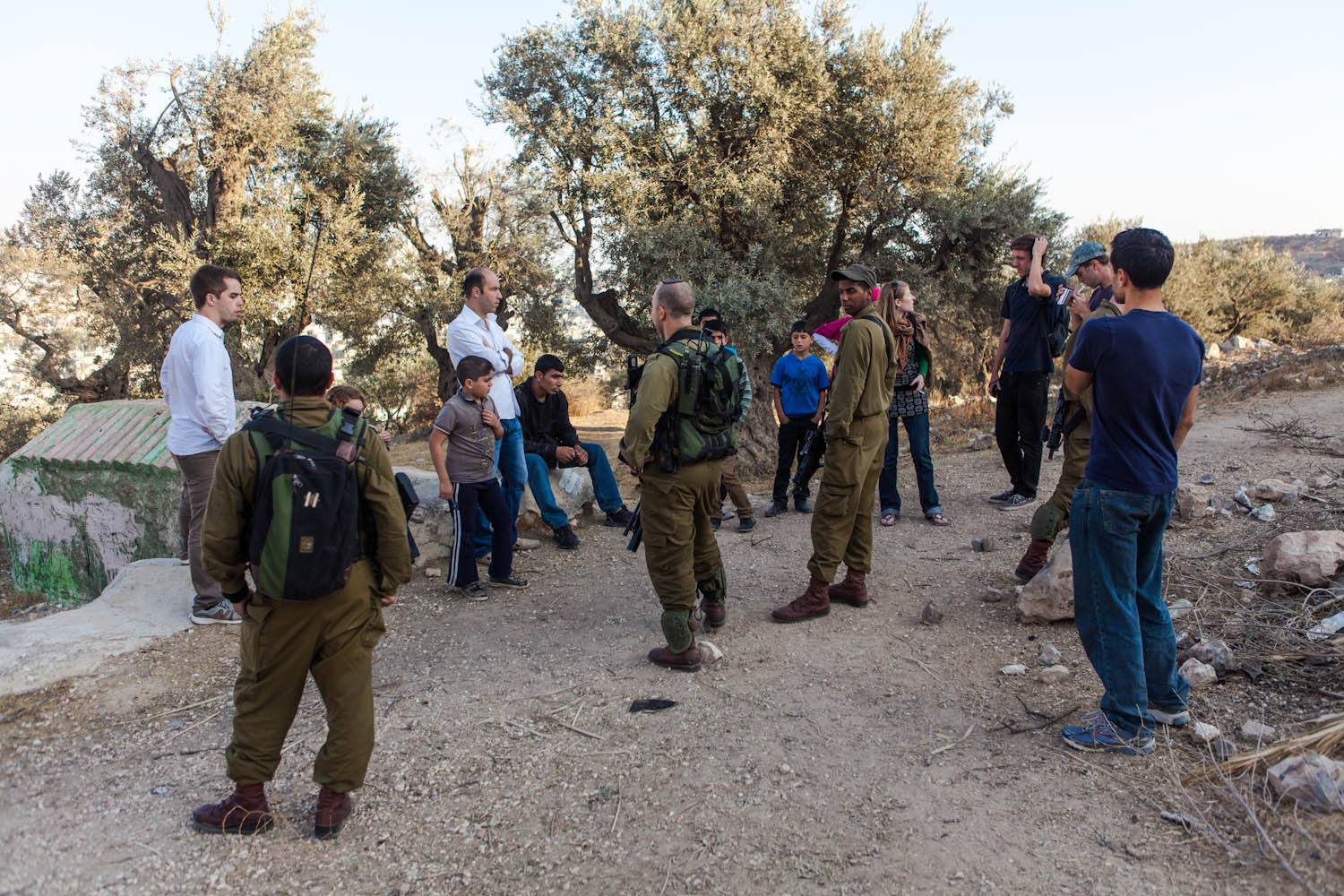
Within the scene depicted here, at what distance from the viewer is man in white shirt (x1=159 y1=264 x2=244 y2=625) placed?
458cm

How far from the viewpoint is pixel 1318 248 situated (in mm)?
50938

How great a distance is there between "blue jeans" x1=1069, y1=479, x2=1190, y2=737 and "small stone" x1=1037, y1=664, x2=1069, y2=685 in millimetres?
614

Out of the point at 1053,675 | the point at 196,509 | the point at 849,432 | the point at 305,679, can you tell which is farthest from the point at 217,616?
the point at 1053,675

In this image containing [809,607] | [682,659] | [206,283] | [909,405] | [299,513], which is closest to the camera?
[299,513]

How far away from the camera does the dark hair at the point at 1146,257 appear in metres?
2.91

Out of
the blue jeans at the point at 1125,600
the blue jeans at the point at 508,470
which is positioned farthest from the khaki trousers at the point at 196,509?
the blue jeans at the point at 1125,600

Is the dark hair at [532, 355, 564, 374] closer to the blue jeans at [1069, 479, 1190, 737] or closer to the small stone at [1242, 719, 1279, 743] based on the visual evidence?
the blue jeans at [1069, 479, 1190, 737]

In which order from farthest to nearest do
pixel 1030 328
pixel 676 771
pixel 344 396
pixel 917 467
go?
pixel 917 467
pixel 1030 328
pixel 344 396
pixel 676 771

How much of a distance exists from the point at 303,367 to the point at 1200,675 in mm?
3952

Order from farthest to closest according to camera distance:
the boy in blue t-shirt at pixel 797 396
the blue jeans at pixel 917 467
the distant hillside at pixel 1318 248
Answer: the distant hillside at pixel 1318 248 < the boy in blue t-shirt at pixel 797 396 < the blue jeans at pixel 917 467

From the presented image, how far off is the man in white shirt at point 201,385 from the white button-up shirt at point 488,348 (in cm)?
141

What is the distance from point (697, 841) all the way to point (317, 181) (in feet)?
48.4

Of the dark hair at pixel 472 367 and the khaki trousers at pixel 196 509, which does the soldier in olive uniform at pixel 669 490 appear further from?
the khaki trousers at pixel 196 509

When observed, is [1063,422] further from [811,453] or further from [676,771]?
[676,771]
